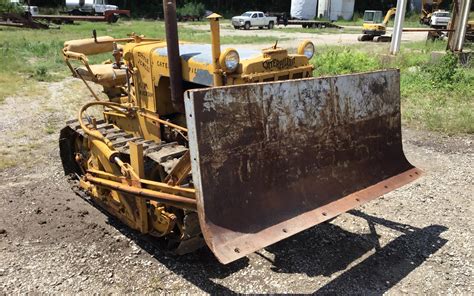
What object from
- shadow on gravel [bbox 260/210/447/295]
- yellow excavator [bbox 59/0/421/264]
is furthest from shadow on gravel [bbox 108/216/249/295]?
shadow on gravel [bbox 260/210/447/295]

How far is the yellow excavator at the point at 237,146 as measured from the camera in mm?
3225

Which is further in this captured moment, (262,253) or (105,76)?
(105,76)

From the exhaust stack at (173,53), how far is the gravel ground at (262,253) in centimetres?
151

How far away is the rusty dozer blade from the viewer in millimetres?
3172

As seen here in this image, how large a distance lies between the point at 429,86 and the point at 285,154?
885 centimetres

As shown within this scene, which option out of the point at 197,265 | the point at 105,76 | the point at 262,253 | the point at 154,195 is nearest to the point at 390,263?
the point at 262,253

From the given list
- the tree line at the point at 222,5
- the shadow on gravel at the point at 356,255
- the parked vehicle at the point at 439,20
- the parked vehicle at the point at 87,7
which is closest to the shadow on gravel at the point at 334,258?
the shadow on gravel at the point at 356,255

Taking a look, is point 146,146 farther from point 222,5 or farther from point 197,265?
point 222,5

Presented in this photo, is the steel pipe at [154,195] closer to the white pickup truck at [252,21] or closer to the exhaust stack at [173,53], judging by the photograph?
the exhaust stack at [173,53]

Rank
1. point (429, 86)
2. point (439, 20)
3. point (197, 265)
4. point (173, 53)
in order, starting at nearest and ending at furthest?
point (173, 53) → point (197, 265) → point (429, 86) → point (439, 20)

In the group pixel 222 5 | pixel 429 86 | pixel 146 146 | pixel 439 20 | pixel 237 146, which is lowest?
pixel 429 86

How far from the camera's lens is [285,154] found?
11.8ft

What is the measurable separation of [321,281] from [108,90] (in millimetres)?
3709

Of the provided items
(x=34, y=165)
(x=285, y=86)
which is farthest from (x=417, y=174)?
(x=34, y=165)
